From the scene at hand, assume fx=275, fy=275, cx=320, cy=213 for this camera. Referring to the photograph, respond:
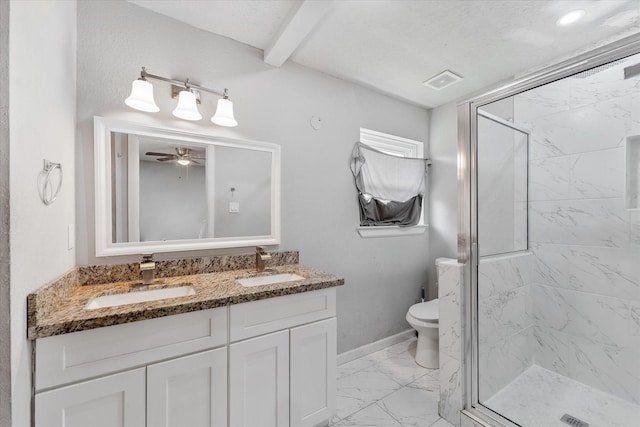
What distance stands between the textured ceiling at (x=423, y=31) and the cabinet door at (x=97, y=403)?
1.82 metres

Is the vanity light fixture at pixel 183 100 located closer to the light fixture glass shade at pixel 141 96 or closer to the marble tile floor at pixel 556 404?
the light fixture glass shade at pixel 141 96

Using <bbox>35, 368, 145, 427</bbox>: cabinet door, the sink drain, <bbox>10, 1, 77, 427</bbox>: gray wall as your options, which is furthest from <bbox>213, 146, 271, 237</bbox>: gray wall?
the sink drain

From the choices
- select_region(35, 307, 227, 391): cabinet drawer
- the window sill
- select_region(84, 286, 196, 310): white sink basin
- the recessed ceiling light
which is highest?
the recessed ceiling light

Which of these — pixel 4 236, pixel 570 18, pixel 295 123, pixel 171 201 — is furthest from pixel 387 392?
pixel 570 18

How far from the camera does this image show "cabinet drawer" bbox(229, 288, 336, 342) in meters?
1.25

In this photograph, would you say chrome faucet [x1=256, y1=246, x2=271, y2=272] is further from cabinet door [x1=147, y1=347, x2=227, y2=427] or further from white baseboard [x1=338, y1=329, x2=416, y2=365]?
white baseboard [x1=338, y1=329, x2=416, y2=365]

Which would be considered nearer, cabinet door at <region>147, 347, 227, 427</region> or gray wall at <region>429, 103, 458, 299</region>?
cabinet door at <region>147, 347, 227, 427</region>

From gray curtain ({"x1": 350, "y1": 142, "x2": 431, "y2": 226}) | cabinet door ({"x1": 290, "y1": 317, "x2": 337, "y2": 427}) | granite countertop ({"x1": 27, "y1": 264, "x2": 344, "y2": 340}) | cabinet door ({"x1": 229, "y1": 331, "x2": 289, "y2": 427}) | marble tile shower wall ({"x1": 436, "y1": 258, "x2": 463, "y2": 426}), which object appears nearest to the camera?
granite countertop ({"x1": 27, "y1": 264, "x2": 344, "y2": 340})

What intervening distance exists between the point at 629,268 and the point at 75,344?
285cm

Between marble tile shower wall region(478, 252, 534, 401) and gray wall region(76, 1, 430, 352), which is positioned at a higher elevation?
gray wall region(76, 1, 430, 352)

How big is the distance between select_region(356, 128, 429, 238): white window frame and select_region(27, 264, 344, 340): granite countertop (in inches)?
36.9

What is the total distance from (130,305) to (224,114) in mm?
1108

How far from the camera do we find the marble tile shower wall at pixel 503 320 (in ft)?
5.55

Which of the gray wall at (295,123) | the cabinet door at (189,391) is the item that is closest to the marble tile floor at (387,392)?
the gray wall at (295,123)
